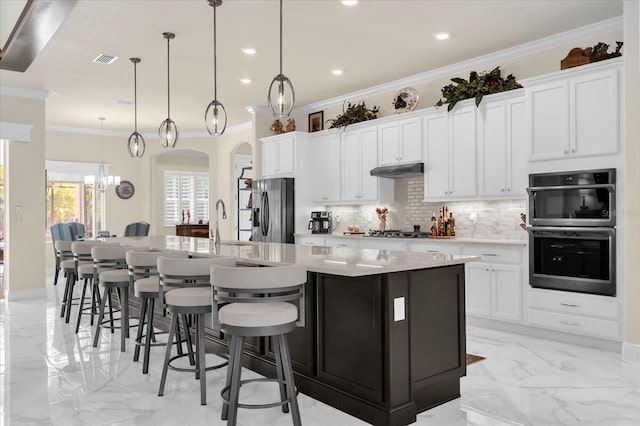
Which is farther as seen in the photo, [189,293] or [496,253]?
[496,253]

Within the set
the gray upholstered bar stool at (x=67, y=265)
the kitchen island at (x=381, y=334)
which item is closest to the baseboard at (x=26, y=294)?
the gray upholstered bar stool at (x=67, y=265)

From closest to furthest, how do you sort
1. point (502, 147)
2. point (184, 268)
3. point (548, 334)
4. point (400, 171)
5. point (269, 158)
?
point (184, 268) → point (548, 334) → point (502, 147) → point (400, 171) → point (269, 158)

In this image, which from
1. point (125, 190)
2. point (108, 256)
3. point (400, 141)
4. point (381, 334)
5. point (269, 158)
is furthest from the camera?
point (125, 190)

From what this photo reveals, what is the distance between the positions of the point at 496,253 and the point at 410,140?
189 centimetres

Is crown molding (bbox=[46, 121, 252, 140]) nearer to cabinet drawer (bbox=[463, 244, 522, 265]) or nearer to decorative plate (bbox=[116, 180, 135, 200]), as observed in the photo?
decorative plate (bbox=[116, 180, 135, 200])

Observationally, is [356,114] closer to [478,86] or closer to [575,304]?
[478,86]

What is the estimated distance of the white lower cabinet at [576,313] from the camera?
13.7 feet

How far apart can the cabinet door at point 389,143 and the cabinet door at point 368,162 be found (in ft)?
0.29

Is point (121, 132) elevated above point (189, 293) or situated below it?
above

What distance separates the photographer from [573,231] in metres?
4.37

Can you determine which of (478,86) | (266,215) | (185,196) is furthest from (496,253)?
(185,196)

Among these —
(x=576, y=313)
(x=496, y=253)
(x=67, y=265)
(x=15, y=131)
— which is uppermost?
(x=15, y=131)

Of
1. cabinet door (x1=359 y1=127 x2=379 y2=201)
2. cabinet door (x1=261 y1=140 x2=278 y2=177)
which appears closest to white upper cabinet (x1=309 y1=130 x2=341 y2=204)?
cabinet door (x1=359 y1=127 x2=379 y2=201)

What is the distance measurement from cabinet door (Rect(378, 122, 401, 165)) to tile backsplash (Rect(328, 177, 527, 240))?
0.43m
